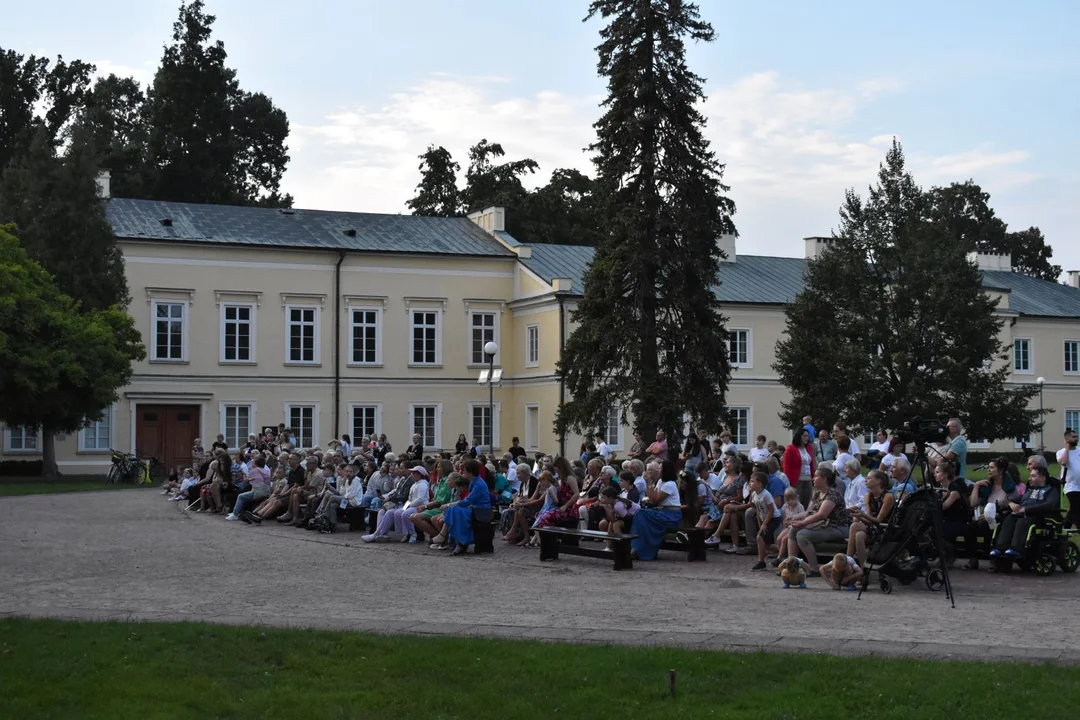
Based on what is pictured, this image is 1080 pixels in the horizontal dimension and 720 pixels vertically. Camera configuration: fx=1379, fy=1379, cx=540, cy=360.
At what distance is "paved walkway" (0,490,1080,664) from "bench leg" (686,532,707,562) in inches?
6.0

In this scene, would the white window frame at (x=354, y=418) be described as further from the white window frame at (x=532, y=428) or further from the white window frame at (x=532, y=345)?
the white window frame at (x=532, y=345)

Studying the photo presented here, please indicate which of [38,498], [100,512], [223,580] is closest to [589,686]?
[223,580]

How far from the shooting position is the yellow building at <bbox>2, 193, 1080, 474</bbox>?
47.4 meters

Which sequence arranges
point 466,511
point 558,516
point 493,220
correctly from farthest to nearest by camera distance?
1. point 493,220
2. point 558,516
3. point 466,511

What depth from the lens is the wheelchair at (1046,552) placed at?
52.6 feet

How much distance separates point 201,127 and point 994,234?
155 ft

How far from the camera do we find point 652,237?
1452 inches

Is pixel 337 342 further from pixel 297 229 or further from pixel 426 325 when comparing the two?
pixel 297 229

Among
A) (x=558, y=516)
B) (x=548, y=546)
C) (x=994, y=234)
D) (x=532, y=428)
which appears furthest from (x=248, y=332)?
(x=994, y=234)

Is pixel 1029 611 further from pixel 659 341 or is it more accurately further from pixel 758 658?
pixel 659 341

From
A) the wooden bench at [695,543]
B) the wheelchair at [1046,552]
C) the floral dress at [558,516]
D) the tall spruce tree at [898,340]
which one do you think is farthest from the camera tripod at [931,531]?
the tall spruce tree at [898,340]

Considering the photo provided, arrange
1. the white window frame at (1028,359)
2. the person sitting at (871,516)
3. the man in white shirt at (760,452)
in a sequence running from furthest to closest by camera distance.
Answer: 1. the white window frame at (1028,359)
2. the man in white shirt at (760,452)
3. the person sitting at (871,516)

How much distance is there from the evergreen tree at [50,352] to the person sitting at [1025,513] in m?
29.5

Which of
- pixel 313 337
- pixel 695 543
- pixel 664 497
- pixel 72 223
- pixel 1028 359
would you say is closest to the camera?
pixel 695 543
